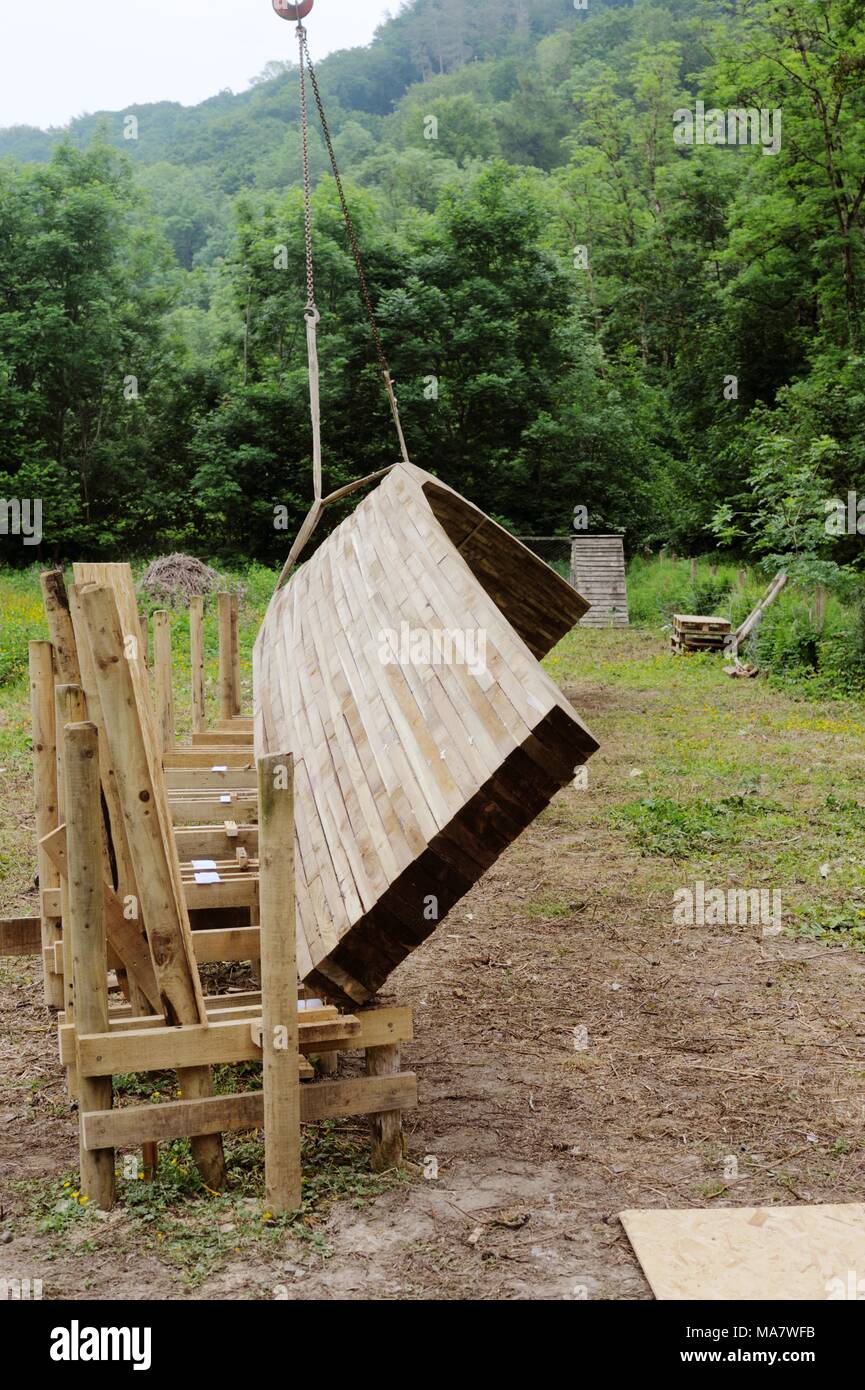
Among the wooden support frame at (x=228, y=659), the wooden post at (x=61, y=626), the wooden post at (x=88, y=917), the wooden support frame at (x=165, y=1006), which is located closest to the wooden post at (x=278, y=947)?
the wooden support frame at (x=165, y=1006)

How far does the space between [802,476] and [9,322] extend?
19593 mm

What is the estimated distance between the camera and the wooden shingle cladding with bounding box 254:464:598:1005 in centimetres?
342

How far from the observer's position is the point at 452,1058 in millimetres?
5293

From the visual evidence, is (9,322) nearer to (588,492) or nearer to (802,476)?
(588,492)

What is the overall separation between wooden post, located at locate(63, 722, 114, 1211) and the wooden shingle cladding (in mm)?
679

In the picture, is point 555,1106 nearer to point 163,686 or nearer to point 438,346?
point 163,686

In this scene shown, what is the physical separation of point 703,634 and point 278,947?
49.0ft

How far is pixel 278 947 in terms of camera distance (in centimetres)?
354

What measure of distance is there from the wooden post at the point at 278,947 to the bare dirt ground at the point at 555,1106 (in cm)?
39

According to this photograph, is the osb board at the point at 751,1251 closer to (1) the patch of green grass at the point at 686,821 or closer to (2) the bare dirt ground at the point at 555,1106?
(2) the bare dirt ground at the point at 555,1106

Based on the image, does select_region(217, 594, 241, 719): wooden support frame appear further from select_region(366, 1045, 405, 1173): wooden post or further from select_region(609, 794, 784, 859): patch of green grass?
select_region(366, 1045, 405, 1173): wooden post

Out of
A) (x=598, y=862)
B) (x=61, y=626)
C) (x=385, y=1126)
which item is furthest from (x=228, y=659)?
(x=385, y=1126)

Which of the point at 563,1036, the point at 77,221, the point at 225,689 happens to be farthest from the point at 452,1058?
the point at 77,221

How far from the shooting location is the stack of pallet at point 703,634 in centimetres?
1755
